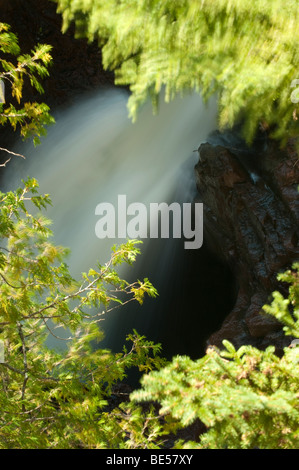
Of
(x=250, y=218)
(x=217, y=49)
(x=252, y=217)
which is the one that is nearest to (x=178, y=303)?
(x=250, y=218)

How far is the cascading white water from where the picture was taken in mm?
11031

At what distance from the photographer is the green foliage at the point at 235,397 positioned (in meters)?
1.66

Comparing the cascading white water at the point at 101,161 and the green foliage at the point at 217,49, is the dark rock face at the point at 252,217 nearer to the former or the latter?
the cascading white water at the point at 101,161

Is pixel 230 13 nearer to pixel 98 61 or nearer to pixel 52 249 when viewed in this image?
pixel 52 249

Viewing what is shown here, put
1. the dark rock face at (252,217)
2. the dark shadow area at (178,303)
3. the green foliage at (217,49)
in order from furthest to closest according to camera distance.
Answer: the dark shadow area at (178,303), the dark rock face at (252,217), the green foliage at (217,49)

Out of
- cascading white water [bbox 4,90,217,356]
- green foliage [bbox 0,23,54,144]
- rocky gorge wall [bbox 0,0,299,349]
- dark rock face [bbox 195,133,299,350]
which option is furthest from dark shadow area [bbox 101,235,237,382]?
green foliage [bbox 0,23,54,144]

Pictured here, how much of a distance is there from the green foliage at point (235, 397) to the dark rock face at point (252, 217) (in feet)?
15.2

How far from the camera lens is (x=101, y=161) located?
11844 mm

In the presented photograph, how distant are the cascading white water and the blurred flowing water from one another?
31mm

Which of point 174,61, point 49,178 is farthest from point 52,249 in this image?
point 49,178

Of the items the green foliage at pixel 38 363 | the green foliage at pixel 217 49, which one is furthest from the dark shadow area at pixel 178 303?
the green foliage at pixel 217 49

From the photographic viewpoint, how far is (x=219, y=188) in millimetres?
7949

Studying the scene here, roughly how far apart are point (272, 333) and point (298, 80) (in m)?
5.29

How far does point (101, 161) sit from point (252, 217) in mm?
6156
